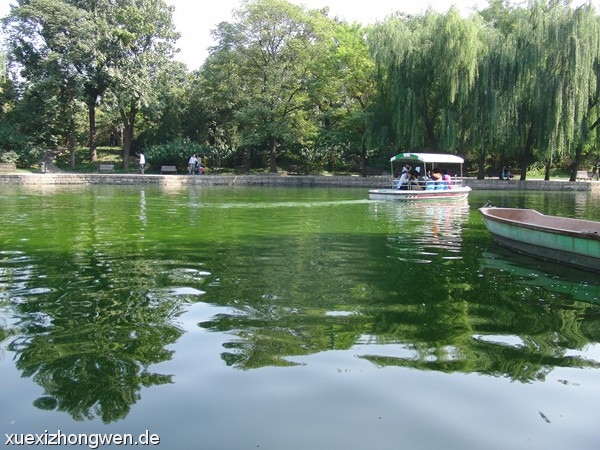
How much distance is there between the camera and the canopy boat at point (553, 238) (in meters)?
8.68

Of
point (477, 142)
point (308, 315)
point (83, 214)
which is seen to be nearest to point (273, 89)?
point (477, 142)

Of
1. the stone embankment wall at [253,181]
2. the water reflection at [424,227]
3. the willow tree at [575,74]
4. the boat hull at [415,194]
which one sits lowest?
the water reflection at [424,227]

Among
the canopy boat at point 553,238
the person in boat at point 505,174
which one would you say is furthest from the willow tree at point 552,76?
the canopy boat at point 553,238

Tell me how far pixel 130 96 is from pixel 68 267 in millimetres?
31586

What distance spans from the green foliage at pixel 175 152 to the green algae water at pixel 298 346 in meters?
30.3

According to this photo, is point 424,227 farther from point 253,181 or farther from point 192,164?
point 192,164

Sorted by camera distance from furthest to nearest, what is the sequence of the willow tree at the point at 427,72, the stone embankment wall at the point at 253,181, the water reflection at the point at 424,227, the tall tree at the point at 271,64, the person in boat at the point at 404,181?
the tall tree at the point at 271,64
the stone embankment wall at the point at 253,181
the willow tree at the point at 427,72
the person in boat at the point at 404,181
the water reflection at the point at 424,227

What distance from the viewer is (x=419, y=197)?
74.5ft

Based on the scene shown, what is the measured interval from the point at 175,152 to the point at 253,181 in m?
8.66

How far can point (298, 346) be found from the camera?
5.23 metres

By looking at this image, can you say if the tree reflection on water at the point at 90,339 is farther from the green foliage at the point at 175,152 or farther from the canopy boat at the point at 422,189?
the green foliage at the point at 175,152

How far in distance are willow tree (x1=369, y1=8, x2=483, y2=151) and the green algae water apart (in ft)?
70.9

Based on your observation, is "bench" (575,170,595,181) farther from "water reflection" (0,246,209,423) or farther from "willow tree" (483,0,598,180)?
"water reflection" (0,246,209,423)

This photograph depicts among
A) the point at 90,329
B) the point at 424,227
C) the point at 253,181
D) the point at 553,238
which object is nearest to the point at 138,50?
the point at 253,181
